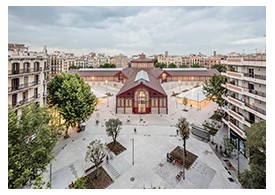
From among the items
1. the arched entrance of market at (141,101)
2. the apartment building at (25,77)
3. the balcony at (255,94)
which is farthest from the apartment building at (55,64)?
the balcony at (255,94)

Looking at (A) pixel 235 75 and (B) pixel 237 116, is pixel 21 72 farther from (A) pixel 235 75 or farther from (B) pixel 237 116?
(B) pixel 237 116

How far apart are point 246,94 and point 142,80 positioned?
1666 centimetres

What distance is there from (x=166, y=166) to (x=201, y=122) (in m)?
11.7

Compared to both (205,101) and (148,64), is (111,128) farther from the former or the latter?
(148,64)

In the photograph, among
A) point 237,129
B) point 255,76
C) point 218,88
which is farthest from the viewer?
point 218,88

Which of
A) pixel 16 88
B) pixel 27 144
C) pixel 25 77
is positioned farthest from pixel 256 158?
pixel 25 77

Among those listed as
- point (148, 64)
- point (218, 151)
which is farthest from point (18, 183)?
point (148, 64)

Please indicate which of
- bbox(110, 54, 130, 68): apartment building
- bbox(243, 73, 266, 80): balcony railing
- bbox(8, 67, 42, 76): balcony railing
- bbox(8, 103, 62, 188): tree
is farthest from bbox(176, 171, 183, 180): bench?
bbox(110, 54, 130, 68): apartment building

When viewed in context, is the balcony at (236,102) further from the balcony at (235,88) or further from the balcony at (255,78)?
the balcony at (255,78)

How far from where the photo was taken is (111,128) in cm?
1623

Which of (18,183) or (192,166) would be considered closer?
(18,183)

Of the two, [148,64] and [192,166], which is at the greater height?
[148,64]

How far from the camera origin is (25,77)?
16.7 metres

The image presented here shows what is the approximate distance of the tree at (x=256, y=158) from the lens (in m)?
7.85
